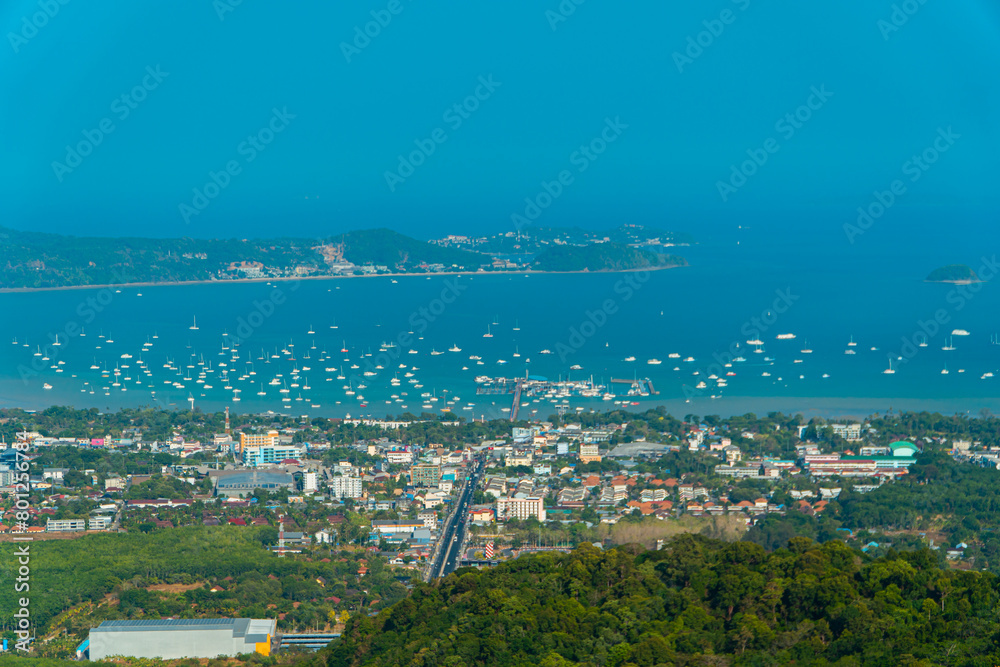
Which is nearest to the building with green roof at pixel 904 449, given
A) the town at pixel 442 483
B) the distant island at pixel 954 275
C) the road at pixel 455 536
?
the town at pixel 442 483

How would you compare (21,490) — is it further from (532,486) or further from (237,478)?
(532,486)

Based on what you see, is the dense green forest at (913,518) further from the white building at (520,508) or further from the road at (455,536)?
the road at (455,536)

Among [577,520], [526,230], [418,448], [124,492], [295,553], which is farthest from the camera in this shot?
[526,230]

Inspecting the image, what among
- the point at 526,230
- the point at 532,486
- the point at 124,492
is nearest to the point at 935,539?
the point at 532,486

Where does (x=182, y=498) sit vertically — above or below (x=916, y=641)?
above

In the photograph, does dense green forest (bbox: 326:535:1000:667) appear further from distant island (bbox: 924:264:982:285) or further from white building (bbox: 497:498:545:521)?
distant island (bbox: 924:264:982:285)

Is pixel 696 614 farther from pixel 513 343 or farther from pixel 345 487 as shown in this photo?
pixel 513 343

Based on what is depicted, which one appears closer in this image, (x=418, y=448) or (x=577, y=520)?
(x=577, y=520)

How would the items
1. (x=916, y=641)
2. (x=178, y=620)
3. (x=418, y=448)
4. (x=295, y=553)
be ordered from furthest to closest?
(x=418, y=448) < (x=295, y=553) < (x=178, y=620) < (x=916, y=641)
